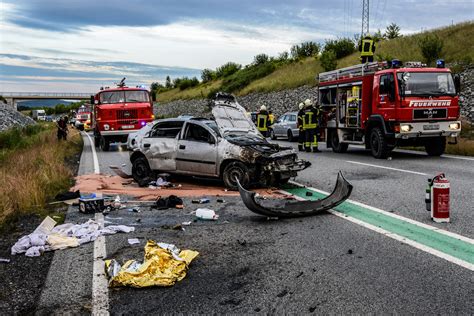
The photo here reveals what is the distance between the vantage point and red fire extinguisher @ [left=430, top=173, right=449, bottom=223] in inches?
255

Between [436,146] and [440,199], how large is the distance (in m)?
9.81

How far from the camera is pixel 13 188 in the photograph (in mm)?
8867

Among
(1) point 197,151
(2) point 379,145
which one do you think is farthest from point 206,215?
(2) point 379,145

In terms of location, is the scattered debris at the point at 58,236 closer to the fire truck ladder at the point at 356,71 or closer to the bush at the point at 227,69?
the fire truck ladder at the point at 356,71

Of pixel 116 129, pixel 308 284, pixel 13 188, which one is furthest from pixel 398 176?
pixel 116 129

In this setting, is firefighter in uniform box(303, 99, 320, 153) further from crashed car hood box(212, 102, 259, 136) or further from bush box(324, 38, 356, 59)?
bush box(324, 38, 356, 59)

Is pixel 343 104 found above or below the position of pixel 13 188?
above

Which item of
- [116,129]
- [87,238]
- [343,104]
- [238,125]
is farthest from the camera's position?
[116,129]

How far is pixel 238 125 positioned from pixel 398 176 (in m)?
3.78

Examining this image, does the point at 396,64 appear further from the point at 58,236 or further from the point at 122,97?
the point at 122,97

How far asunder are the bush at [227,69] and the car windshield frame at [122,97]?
59.7m

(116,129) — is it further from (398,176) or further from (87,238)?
(87,238)

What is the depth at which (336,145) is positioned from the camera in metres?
18.1

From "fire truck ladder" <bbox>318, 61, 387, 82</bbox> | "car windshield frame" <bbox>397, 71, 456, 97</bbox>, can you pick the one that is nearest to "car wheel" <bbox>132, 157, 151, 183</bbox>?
"car windshield frame" <bbox>397, 71, 456, 97</bbox>
